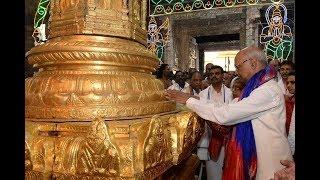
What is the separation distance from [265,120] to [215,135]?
689 millimetres

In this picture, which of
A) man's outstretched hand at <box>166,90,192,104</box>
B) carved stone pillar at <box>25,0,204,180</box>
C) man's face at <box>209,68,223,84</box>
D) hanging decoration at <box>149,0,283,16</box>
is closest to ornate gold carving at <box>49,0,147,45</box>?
carved stone pillar at <box>25,0,204,180</box>

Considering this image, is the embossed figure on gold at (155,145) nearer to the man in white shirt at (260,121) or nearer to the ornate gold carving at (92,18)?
the ornate gold carving at (92,18)

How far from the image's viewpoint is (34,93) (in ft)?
4.75

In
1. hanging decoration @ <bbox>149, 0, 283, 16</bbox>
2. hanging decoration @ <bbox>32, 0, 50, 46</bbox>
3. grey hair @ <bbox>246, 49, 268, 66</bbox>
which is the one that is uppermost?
hanging decoration @ <bbox>149, 0, 283, 16</bbox>

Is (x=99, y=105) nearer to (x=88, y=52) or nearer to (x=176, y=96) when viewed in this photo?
(x=88, y=52)

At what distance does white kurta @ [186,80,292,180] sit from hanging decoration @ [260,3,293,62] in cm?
504

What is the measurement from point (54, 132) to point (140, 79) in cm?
46

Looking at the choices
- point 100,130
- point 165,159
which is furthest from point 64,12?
point 165,159

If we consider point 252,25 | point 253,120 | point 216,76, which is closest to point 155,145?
point 253,120

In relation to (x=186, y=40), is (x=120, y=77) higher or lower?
lower

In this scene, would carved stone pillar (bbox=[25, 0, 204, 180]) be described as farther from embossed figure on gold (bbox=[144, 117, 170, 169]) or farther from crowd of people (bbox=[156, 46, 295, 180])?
crowd of people (bbox=[156, 46, 295, 180])

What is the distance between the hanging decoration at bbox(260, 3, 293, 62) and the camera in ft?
22.9

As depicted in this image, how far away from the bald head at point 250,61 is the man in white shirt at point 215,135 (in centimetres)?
29

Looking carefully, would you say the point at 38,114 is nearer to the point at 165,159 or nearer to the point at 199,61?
the point at 165,159
